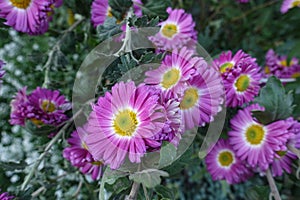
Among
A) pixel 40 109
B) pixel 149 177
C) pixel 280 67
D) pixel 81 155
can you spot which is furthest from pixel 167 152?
pixel 280 67

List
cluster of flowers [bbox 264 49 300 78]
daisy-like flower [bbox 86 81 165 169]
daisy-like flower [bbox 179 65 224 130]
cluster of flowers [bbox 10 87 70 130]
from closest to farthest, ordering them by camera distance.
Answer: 1. daisy-like flower [bbox 86 81 165 169]
2. daisy-like flower [bbox 179 65 224 130]
3. cluster of flowers [bbox 10 87 70 130]
4. cluster of flowers [bbox 264 49 300 78]

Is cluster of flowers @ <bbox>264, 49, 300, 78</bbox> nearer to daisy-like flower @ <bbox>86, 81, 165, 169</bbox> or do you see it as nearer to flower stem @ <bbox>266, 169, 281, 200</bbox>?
flower stem @ <bbox>266, 169, 281, 200</bbox>

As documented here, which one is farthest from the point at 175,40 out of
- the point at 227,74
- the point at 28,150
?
the point at 28,150

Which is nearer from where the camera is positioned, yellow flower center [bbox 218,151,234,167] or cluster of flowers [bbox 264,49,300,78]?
yellow flower center [bbox 218,151,234,167]

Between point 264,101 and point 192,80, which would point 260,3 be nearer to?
point 264,101

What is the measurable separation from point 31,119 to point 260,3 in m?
0.72

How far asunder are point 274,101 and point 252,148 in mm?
93

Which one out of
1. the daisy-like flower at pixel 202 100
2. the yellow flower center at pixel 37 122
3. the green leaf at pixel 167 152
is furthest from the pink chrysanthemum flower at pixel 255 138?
the yellow flower center at pixel 37 122

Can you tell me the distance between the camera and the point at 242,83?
2.19 ft

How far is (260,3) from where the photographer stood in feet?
3.85

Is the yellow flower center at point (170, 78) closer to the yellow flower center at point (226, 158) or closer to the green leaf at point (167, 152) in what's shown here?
the green leaf at point (167, 152)

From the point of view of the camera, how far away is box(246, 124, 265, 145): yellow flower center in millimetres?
722

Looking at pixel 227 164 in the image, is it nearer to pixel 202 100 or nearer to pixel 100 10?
pixel 202 100

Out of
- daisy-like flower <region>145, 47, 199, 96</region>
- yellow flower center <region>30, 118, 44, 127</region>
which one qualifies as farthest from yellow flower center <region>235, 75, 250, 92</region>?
yellow flower center <region>30, 118, 44, 127</region>
